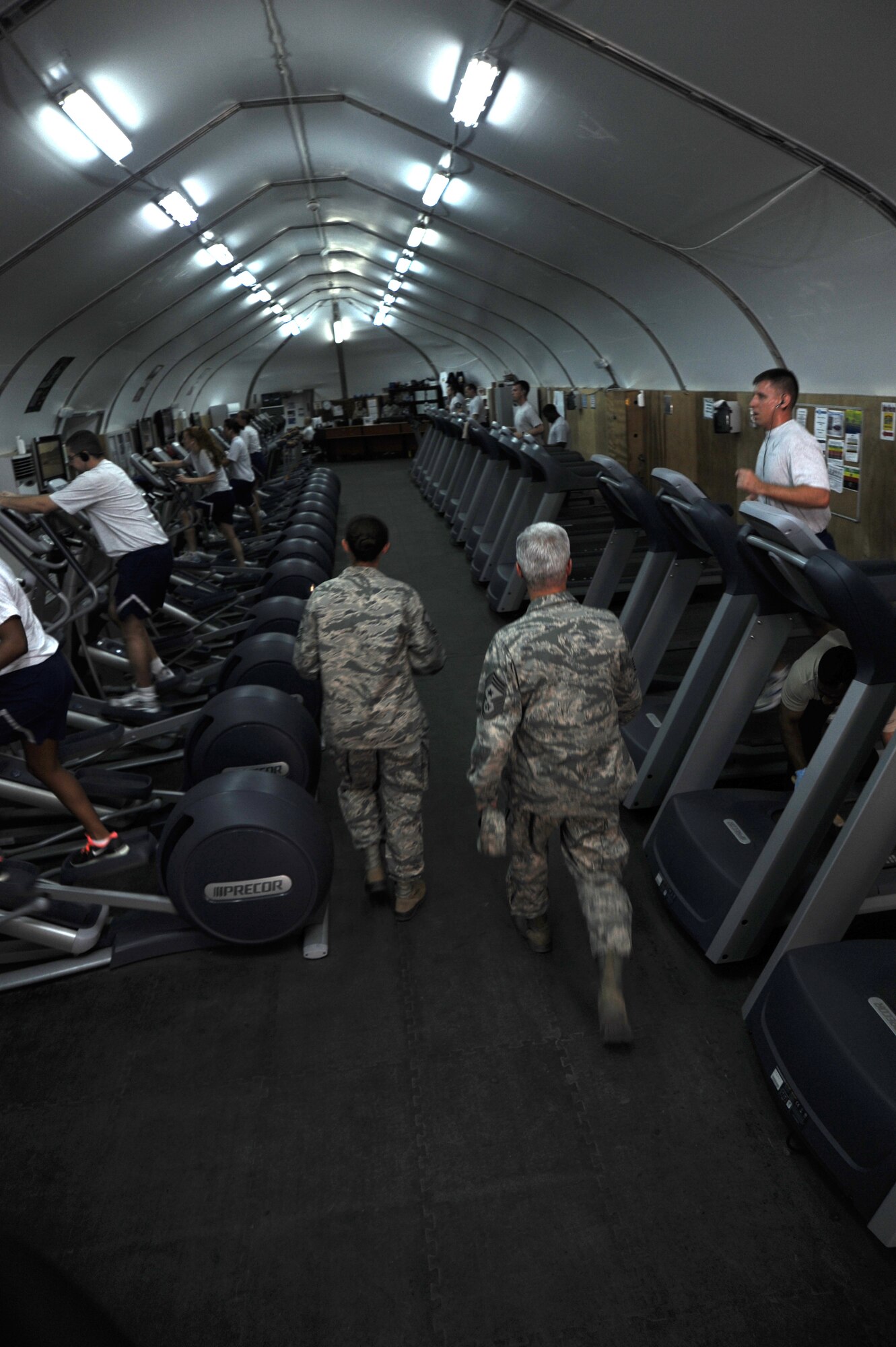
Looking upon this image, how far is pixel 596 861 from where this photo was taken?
2.76 m

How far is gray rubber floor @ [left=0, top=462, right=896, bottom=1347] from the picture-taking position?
1981 mm

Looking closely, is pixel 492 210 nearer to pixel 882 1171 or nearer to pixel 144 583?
pixel 144 583

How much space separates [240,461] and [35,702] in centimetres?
765

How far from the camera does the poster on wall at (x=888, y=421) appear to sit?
539 centimetres

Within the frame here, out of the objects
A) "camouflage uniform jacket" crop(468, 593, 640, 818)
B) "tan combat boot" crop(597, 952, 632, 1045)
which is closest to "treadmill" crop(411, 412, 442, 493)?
"camouflage uniform jacket" crop(468, 593, 640, 818)

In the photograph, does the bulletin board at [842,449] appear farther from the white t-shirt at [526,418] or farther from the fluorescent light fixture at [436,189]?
the white t-shirt at [526,418]

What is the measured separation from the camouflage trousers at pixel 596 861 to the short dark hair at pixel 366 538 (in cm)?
109

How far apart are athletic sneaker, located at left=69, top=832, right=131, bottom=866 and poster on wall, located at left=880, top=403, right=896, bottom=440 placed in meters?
4.95

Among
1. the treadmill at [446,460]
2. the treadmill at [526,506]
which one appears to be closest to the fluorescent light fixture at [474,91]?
the treadmill at [526,506]

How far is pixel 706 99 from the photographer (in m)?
4.73

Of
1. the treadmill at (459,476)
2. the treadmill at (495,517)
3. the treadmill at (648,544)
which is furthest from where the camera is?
the treadmill at (459,476)

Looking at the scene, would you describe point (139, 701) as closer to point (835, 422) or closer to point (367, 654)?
point (367, 654)

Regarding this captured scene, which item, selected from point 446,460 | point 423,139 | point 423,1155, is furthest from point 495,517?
point 423,1155

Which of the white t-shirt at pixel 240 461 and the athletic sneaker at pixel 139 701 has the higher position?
the white t-shirt at pixel 240 461
